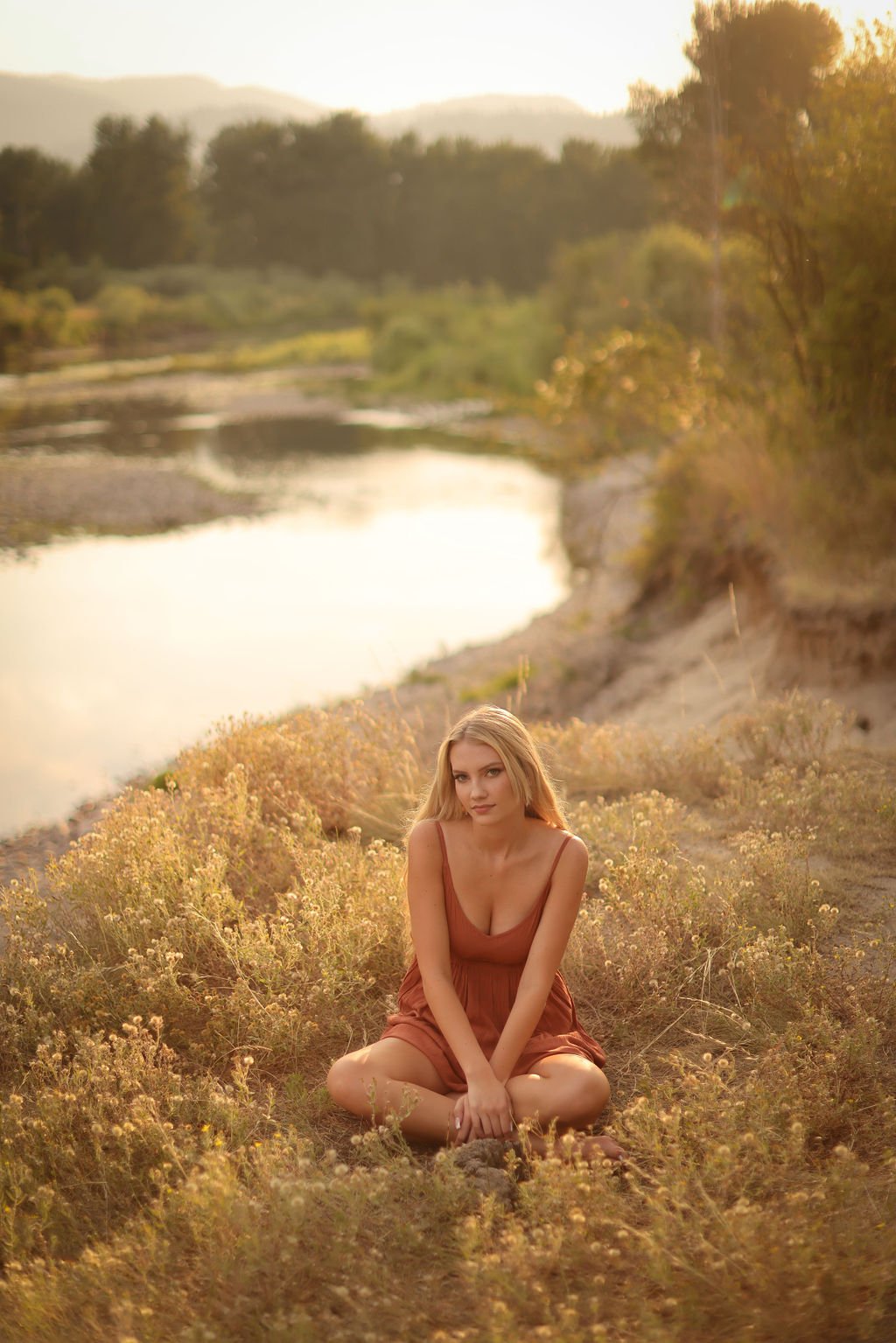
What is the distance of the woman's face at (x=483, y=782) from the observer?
3354 millimetres

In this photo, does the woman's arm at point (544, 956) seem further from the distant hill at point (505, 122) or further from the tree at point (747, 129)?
the distant hill at point (505, 122)

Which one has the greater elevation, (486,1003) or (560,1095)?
(486,1003)

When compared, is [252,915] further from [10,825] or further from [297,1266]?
[10,825]

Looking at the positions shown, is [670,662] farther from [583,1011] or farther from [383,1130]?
[383,1130]

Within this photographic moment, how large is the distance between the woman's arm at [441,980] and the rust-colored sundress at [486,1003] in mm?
49

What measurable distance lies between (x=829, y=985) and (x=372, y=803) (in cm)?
255

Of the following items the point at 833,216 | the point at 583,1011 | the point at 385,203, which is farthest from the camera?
the point at 385,203

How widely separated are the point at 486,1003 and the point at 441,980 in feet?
0.69

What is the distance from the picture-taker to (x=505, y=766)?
3359 mm

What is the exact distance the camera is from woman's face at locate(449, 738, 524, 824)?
3.35 metres

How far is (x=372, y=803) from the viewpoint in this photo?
5.80 m

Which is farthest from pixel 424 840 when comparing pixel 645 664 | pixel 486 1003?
pixel 645 664

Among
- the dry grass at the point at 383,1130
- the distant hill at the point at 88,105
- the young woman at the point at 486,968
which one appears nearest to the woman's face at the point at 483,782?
the young woman at the point at 486,968

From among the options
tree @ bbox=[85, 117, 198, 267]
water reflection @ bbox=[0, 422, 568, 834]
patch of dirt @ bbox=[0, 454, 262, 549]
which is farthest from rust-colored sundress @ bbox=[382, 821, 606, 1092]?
tree @ bbox=[85, 117, 198, 267]
